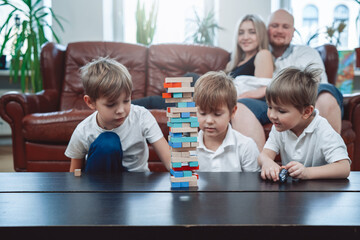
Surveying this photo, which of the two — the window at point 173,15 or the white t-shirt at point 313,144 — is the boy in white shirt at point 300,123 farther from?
the window at point 173,15

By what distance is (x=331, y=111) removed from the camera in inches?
81.3

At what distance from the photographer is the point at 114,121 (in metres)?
1.34

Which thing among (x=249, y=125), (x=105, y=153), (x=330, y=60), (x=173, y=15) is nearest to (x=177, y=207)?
(x=105, y=153)

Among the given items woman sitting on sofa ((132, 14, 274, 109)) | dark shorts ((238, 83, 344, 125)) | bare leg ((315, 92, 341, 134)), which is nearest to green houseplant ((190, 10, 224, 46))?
woman sitting on sofa ((132, 14, 274, 109))

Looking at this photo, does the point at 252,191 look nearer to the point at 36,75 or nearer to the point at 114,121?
the point at 114,121

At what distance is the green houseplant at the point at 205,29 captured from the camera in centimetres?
392

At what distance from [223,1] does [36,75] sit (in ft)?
7.21

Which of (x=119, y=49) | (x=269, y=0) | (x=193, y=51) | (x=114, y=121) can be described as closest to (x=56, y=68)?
(x=119, y=49)

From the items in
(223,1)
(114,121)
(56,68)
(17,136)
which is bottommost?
(17,136)

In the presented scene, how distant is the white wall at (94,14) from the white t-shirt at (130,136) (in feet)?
9.24

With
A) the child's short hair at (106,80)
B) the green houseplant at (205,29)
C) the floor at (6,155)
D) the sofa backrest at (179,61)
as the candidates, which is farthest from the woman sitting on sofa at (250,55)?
the green houseplant at (205,29)

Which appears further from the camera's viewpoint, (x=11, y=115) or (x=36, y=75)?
(x=36, y=75)

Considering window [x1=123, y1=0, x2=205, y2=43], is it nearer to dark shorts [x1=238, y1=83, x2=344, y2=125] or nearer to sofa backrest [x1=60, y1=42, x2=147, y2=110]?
sofa backrest [x1=60, y1=42, x2=147, y2=110]

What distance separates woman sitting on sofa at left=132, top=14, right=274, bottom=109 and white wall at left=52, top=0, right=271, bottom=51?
4.92ft
